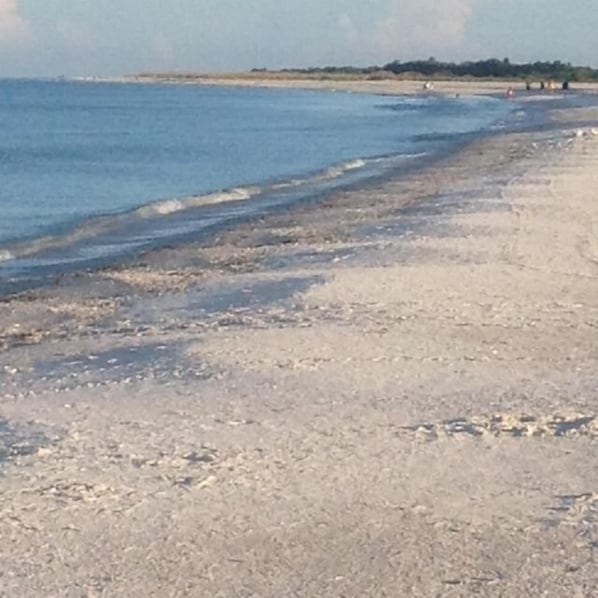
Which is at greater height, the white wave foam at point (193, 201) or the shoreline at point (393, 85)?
the white wave foam at point (193, 201)

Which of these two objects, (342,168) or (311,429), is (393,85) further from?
(311,429)

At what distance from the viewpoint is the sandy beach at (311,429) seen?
542cm

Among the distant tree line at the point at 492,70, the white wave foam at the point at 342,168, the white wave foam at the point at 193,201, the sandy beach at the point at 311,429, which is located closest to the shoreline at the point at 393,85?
the distant tree line at the point at 492,70

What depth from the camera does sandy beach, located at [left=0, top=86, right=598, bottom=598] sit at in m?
5.42

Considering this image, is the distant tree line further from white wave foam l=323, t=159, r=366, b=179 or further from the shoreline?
white wave foam l=323, t=159, r=366, b=179

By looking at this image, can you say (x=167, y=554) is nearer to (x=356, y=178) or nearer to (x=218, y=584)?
(x=218, y=584)

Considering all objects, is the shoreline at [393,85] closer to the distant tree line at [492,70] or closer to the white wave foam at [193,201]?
the distant tree line at [492,70]

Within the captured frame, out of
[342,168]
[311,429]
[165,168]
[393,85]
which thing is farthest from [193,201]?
[393,85]

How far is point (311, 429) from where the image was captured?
7.35 m

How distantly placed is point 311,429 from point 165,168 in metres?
29.8

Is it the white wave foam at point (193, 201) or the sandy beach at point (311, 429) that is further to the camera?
the white wave foam at point (193, 201)

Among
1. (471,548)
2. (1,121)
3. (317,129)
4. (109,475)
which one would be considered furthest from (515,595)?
(1,121)

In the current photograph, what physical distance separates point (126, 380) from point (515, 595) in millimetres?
4274

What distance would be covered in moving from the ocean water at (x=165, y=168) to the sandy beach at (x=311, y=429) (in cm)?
504
